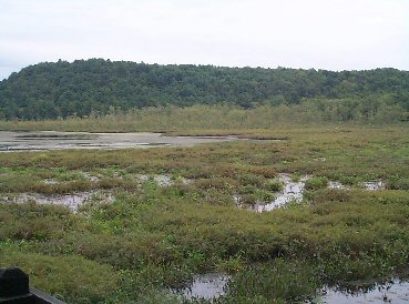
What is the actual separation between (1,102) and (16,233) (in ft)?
386

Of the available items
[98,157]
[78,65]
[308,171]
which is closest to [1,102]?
[78,65]

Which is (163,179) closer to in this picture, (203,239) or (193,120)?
(203,239)

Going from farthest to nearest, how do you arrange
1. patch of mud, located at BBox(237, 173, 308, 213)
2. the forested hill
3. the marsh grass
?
the forested hill < patch of mud, located at BBox(237, 173, 308, 213) < the marsh grass

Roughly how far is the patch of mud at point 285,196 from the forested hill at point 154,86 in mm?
92973

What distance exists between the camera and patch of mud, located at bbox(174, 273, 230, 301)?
8.05m

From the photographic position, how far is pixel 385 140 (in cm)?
4306

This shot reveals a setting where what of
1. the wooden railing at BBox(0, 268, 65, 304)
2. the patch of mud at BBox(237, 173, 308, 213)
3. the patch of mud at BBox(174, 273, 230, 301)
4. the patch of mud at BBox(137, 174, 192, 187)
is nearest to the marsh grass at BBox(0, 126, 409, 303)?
the patch of mud at BBox(174, 273, 230, 301)

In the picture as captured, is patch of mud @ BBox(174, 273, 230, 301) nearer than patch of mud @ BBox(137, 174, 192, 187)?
Yes

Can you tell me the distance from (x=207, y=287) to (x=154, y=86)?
407 ft

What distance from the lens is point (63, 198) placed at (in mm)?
16969

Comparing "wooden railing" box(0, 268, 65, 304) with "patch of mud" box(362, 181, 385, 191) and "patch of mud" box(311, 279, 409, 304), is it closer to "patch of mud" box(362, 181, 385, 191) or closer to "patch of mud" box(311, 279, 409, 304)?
"patch of mud" box(311, 279, 409, 304)

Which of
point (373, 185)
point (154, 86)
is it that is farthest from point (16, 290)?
point (154, 86)

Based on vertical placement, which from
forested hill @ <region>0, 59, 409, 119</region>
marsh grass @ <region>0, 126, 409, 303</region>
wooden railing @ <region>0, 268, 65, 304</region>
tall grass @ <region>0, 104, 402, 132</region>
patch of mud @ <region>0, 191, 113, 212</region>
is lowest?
tall grass @ <region>0, 104, 402, 132</region>

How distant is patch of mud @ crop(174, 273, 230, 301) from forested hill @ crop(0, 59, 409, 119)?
10463 cm
